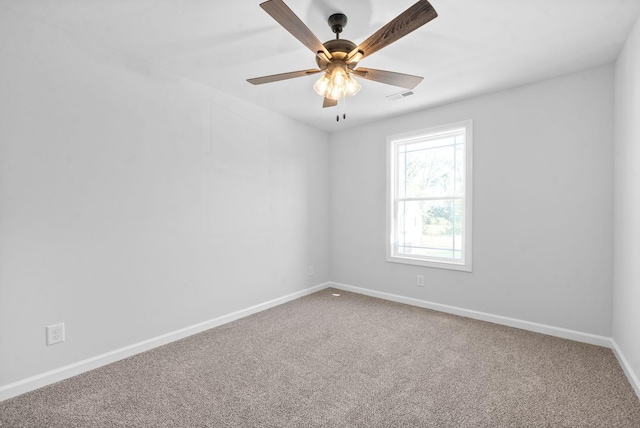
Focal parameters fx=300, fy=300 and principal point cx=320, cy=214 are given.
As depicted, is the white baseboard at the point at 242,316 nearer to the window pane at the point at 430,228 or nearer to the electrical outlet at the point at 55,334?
the electrical outlet at the point at 55,334

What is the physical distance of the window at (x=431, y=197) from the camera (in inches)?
135

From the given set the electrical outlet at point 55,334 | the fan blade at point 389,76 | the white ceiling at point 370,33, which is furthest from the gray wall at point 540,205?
the electrical outlet at point 55,334

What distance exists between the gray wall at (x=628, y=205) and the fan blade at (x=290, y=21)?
216 cm

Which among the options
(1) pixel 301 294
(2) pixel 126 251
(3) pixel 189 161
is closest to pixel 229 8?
(3) pixel 189 161

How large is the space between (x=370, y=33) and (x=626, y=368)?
9.83 feet

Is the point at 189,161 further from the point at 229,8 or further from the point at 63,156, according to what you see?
the point at 229,8

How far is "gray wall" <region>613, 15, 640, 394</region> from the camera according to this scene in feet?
6.55

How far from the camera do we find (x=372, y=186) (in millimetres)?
4188

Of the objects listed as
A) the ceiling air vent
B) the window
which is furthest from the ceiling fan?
the window

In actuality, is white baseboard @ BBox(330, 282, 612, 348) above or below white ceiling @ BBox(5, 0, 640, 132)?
below

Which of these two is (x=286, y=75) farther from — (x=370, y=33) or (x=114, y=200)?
(x=114, y=200)

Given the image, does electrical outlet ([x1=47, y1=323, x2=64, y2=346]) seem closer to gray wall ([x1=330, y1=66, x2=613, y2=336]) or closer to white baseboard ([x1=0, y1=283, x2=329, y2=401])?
white baseboard ([x1=0, y1=283, x2=329, y2=401])

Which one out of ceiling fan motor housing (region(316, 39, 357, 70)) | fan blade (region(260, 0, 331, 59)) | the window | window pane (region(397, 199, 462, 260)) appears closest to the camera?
fan blade (region(260, 0, 331, 59))

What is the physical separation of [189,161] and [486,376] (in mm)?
3035
